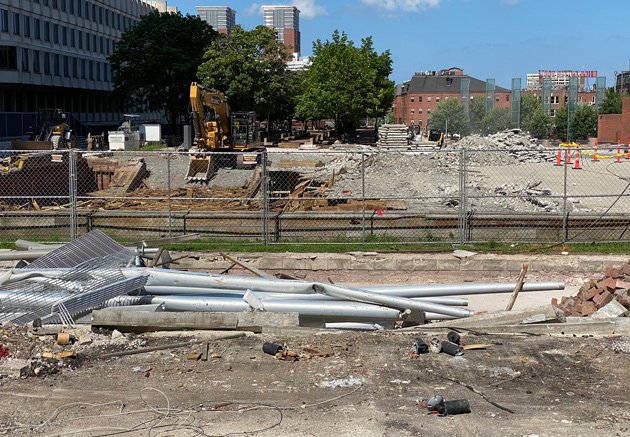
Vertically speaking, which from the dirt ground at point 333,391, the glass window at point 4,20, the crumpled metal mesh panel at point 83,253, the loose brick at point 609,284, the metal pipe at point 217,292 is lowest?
the dirt ground at point 333,391

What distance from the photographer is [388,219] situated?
18.0 metres

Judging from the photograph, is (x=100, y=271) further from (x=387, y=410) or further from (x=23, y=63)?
(x=23, y=63)

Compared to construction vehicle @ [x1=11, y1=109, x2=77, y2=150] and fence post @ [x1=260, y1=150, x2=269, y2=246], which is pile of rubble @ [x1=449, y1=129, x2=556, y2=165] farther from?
fence post @ [x1=260, y1=150, x2=269, y2=246]

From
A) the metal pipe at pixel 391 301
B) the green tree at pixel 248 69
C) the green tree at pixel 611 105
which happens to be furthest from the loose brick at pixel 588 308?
the green tree at pixel 611 105

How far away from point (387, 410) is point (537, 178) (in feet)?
86.5

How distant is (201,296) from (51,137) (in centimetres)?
3249

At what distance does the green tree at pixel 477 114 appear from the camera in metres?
82.3

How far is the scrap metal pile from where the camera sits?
35.3 ft

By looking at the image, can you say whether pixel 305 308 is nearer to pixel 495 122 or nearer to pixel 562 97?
pixel 495 122

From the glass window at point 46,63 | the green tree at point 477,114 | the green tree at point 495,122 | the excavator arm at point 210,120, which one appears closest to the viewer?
the excavator arm at point 210,120

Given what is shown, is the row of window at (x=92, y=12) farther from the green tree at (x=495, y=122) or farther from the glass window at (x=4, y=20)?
the green tree at (x=495, y=122)

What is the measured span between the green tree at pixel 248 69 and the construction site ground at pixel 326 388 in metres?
51.4

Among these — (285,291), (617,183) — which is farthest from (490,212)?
(617,183)

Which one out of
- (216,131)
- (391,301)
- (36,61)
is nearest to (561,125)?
(36,61)
